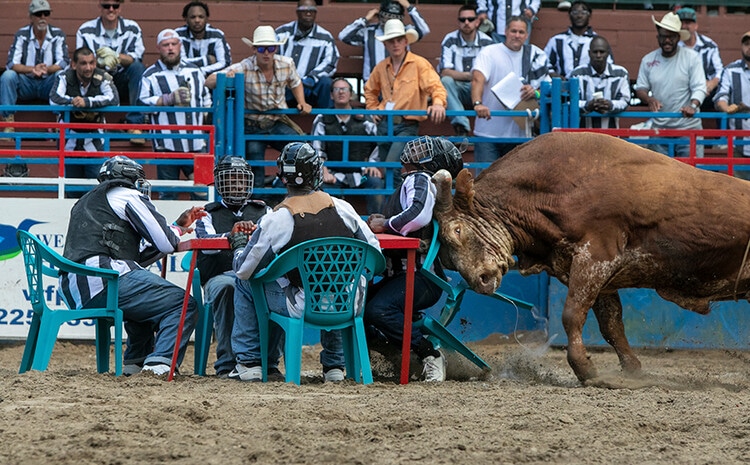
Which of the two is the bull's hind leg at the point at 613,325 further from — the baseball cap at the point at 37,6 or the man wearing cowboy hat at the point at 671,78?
the baseball cap at the point at 37,6

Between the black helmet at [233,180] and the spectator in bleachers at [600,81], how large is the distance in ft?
16.2

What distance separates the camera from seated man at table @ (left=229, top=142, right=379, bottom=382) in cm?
709

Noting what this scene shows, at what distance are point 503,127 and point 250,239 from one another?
5.33 m

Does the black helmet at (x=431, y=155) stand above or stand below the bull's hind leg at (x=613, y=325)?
above

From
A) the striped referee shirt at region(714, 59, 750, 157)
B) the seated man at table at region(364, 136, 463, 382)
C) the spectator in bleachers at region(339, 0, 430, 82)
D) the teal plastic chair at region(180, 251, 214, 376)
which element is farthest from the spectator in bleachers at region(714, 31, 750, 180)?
the teal plastic chair at region(180, 251, 214, 376)

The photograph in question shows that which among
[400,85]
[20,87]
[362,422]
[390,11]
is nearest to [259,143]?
[400,85]

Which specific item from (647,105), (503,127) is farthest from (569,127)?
(647,105)

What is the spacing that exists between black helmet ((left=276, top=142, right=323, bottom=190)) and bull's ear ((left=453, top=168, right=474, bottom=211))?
105 cm

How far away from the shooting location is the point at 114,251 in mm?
7578

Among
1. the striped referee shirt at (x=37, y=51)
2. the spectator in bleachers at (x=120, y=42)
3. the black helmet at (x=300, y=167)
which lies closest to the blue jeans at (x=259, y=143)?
the spectator in bleachers at (x=120, y=42)

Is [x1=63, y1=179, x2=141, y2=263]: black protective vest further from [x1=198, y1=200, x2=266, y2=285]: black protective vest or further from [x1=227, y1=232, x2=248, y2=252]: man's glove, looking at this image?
[x1=227, y1=232, x2=248, y2=252]: man's glove

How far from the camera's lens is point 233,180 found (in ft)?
26.5

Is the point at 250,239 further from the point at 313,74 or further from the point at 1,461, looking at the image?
the point at 313,74

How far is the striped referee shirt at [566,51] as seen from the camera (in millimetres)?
13094
